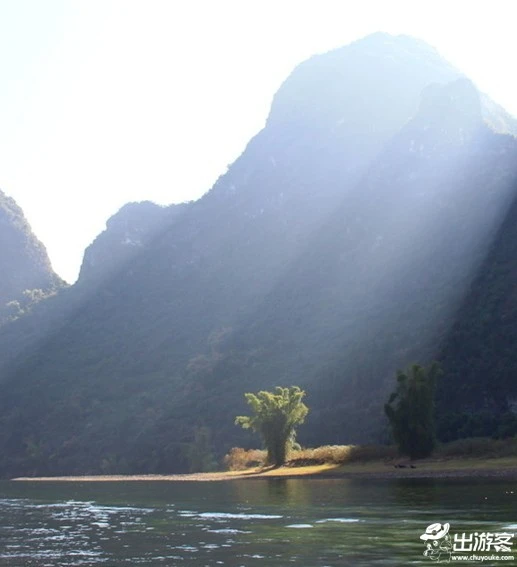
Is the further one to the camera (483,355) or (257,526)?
(483,355)

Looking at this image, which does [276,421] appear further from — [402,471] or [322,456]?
[402,471]

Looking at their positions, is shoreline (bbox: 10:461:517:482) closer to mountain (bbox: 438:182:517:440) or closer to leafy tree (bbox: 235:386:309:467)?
leafy tree (bbox: 235:386:309:467)

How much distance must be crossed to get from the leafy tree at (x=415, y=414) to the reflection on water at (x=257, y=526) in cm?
2508

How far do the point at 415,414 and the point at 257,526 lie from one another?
49837 millimetres

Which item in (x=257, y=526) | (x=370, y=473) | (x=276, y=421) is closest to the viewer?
(x=257, y=526)

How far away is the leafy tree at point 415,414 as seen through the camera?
271 feet

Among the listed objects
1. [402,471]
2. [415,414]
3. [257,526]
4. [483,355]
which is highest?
[483,355]

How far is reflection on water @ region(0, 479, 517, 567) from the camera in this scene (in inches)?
1080

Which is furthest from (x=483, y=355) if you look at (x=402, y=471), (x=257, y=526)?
(x=257, y=526)

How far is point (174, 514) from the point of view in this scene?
4462cm

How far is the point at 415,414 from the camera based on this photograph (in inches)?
3300

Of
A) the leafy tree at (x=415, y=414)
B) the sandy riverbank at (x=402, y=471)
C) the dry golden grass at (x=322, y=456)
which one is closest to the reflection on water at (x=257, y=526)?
the sandy riverbank at (x=402, y=471)

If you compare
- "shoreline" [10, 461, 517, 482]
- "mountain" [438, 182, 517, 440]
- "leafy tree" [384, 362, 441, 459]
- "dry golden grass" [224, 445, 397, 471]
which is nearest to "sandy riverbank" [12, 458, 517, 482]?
"shoreline" [10, 461, 517, 482]

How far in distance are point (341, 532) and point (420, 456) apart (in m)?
51.8
